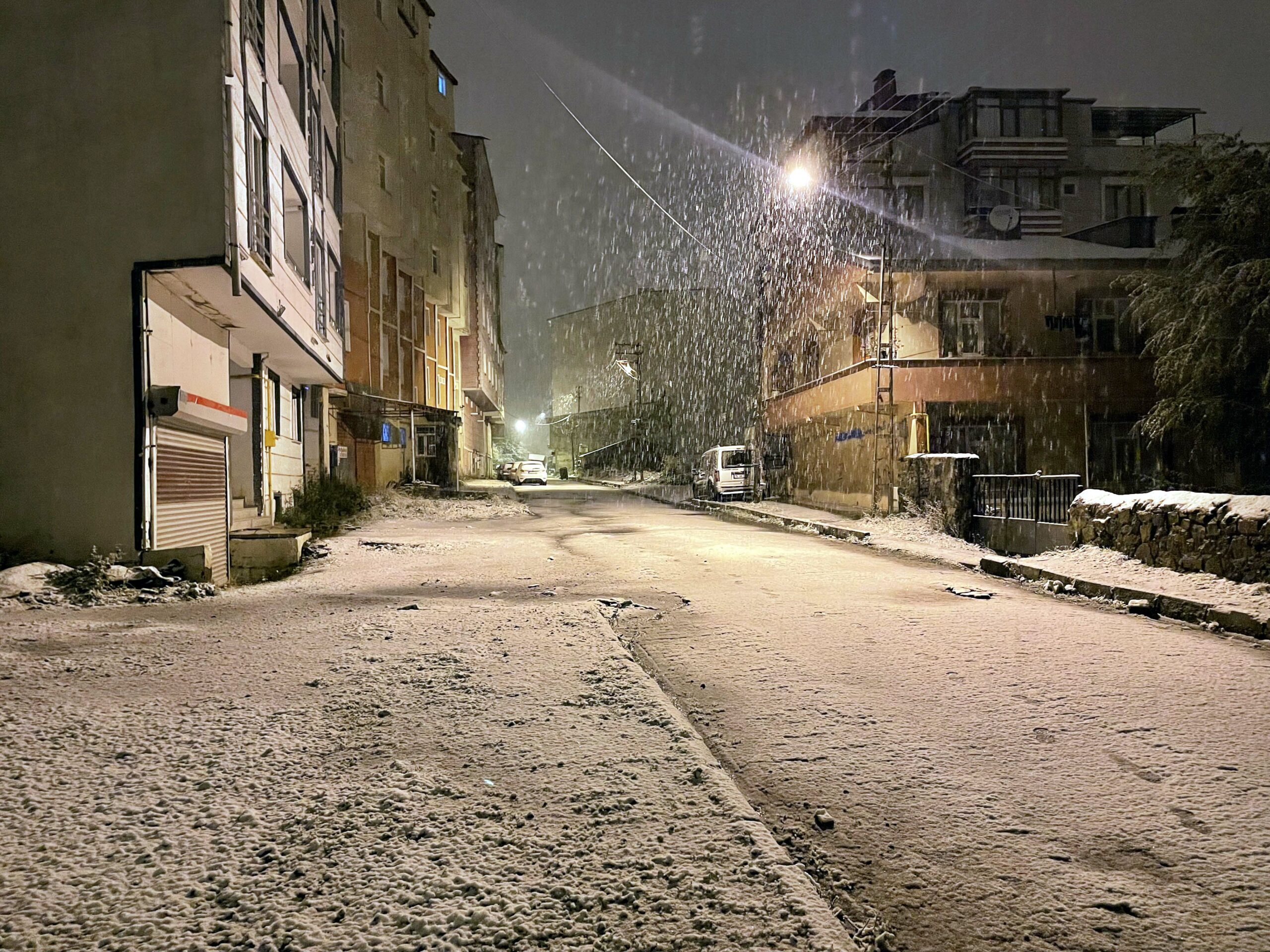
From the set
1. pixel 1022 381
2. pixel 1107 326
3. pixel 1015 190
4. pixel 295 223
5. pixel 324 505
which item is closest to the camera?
pixel 295 223

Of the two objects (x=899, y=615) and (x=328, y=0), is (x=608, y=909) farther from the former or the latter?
(x=328, y=0)

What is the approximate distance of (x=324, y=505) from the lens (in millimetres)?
18438

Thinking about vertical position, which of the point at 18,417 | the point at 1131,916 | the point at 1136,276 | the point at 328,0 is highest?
the point at 328,0

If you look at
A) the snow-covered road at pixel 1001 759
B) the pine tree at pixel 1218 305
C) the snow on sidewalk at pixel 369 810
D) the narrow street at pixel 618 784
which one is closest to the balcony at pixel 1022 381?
the pine tree at pixel 1218 305

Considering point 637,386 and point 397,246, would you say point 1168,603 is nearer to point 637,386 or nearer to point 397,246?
point 397,246

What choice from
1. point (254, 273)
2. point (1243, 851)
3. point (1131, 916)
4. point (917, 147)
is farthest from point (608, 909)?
point (917, 147)

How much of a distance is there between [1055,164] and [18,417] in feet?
121

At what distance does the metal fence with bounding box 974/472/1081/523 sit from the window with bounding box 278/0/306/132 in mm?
15496

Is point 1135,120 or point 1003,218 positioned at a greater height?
point 1135,120

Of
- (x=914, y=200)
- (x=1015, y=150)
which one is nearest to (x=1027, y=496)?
(x=914, y=200)

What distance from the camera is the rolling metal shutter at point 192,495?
9258 millimetres

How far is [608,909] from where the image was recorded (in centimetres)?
223

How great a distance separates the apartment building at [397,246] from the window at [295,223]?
837 centimetres

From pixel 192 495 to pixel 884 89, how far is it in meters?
36.0
